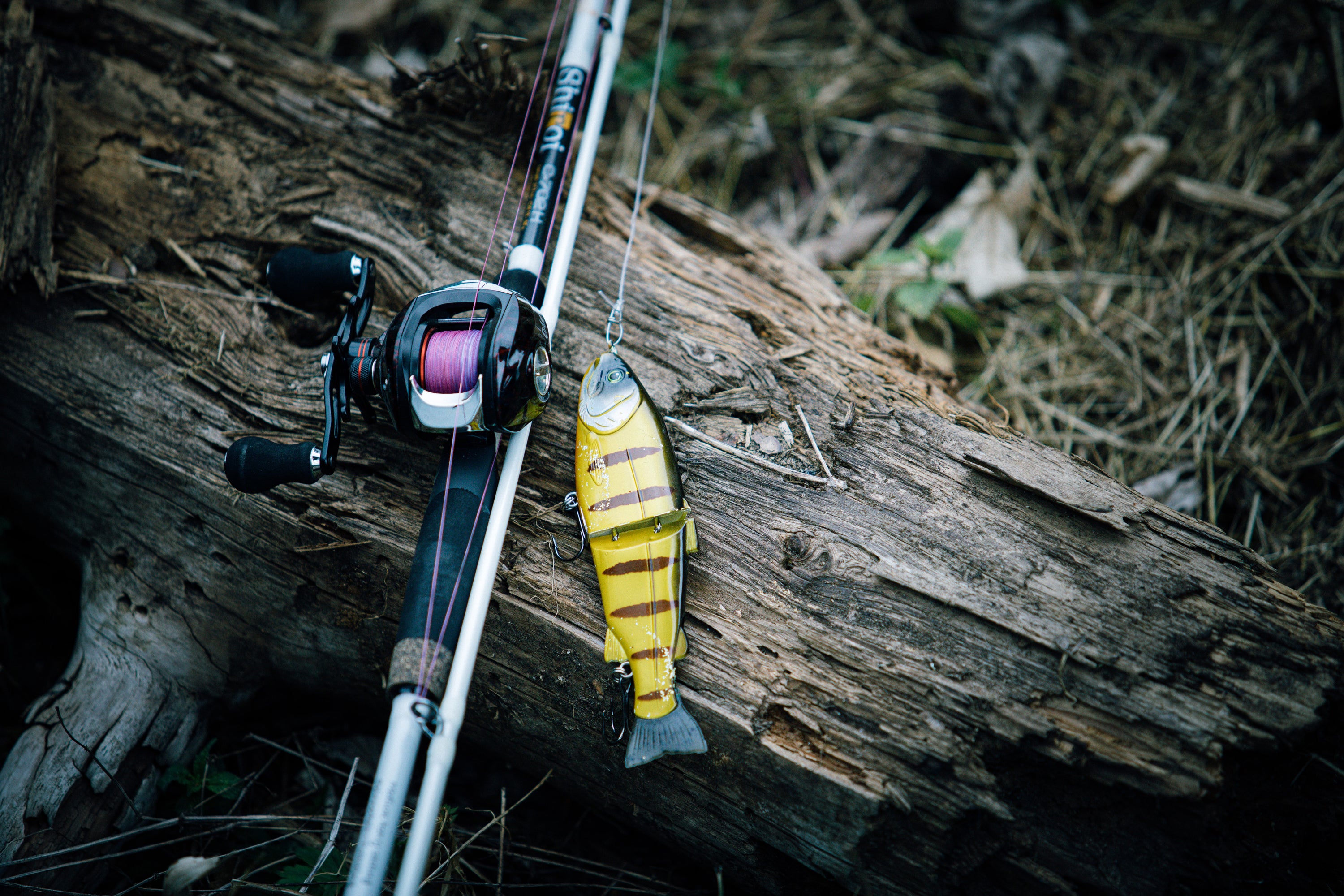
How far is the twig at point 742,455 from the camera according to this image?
7.79ft

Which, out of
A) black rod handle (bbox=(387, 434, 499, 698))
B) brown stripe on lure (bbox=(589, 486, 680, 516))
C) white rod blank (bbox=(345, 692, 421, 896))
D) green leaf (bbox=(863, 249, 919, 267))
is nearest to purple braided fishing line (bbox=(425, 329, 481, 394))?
black rod handle (bbox=(387, 434, 499, 698))

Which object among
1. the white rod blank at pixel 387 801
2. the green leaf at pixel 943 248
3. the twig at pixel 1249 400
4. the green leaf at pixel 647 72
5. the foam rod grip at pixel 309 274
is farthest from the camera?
the green leaf at pixel 647 72

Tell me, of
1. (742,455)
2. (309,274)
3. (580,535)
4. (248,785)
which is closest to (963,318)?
(742,455)

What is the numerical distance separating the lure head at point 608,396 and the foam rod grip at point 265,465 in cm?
87

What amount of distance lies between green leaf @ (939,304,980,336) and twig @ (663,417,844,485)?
76.5 inches

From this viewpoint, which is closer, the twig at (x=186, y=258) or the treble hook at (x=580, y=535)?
the treble hook at (x=580, y=535)

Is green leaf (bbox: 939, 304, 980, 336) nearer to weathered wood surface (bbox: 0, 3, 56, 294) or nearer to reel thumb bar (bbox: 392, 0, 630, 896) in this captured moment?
reel thumb bar (bbox: 392, 0, 630, 896)

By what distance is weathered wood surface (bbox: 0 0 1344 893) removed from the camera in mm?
2010

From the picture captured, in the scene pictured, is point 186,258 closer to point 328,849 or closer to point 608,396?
point 608,396

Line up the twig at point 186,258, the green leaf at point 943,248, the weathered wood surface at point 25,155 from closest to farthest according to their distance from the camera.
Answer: the weathered wood surface at point 25,155 → the twig at point 186,258 → the green leaf at point 943,248

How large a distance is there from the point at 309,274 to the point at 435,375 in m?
0.76

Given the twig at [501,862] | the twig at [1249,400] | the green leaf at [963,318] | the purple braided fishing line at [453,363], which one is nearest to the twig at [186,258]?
the purple braided fishing line at [453,363]

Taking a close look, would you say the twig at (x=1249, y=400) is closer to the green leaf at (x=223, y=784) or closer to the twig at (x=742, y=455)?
the twig at (x=742, y=455)

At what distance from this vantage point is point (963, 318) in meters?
3.83
